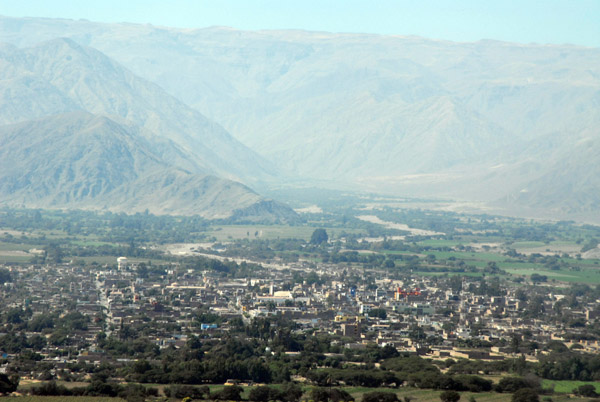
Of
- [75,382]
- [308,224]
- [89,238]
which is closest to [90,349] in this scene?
[75,382]

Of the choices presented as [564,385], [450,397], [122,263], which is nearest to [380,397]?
[450,397]

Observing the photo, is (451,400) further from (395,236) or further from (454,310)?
(395,236)

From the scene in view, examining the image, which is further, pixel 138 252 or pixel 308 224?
pixel 308 224

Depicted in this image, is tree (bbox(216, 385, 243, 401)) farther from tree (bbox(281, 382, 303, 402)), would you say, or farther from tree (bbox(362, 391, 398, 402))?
tree (bbox(362, 391, 398, 402))

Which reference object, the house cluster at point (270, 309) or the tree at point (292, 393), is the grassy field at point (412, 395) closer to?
the tree at point (292, 393)

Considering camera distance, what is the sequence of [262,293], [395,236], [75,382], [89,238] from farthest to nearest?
1. [395,236]
2. [89,238]
3. [262,293]
4. [75,382]

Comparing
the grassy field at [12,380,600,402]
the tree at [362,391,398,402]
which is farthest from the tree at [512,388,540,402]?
the tree at [362,391,398,402]

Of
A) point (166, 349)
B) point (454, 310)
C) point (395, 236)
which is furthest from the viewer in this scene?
point (395, 236)

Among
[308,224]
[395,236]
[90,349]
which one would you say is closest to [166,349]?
[90,349]

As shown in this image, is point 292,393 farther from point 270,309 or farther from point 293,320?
point 270,309
